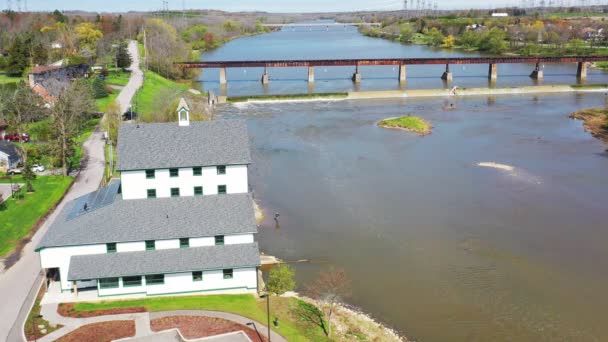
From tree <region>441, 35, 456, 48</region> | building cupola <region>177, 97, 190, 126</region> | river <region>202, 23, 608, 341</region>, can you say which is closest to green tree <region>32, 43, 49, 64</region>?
river <region>202, 23, 608, 341</region>

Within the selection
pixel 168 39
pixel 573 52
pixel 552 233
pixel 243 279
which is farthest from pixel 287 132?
pixel 573 52

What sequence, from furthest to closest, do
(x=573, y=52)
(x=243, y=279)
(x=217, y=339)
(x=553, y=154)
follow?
(x=573, y=52)
(x=553, y=154)
(x=243, y=279)
(x=217, y=339)

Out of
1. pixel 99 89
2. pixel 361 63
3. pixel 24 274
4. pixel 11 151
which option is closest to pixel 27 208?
pixel 24 274

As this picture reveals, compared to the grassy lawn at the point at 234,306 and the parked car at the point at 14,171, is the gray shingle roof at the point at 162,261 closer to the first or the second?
the grassy lawn at the point at 234,306

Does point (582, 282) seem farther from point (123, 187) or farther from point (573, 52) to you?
point (573, 52)

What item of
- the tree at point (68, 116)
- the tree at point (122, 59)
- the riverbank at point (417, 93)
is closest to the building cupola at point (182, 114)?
the tree at point (68, 116)

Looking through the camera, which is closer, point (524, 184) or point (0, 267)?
point (0, 267)

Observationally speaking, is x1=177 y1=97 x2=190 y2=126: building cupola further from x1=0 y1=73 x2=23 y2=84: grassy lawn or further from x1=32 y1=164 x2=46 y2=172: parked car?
x1=0 y1=73 x2=23 y2=84: grassy lawn
